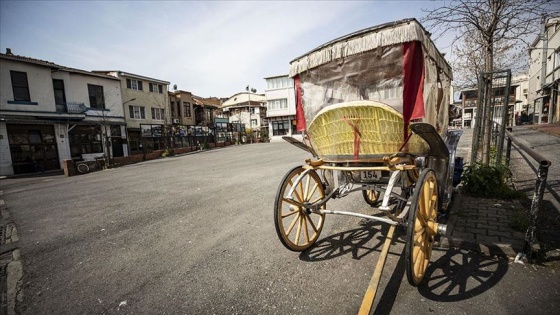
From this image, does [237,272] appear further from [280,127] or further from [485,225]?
[280,127]

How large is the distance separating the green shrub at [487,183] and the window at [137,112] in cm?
3120

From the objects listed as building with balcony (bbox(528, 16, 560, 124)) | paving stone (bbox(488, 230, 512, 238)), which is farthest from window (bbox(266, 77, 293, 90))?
paving stone (bbox(488, 230, 512, 238))

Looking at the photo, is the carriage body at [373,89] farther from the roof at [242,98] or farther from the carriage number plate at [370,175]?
the roof at [242,98]

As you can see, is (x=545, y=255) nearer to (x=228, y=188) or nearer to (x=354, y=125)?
(x=354, y=125)

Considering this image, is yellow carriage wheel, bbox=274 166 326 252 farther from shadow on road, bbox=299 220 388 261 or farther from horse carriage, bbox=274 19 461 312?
shadow on road, bbox=299 220 388 261

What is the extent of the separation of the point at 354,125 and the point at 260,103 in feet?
169

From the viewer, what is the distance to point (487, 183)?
15.8 feet

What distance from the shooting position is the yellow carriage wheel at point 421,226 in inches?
86.4

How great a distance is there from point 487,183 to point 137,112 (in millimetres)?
32002

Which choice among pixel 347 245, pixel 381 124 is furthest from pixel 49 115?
pixel 381 124

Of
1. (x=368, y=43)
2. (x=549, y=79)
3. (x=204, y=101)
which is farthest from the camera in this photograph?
(x=204, y=101)

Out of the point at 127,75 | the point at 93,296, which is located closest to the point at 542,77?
the point at 93,296

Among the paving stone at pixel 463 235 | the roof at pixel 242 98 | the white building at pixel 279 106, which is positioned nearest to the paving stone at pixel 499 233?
the paving stone at pixel 463 235

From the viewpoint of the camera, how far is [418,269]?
8.11ft
